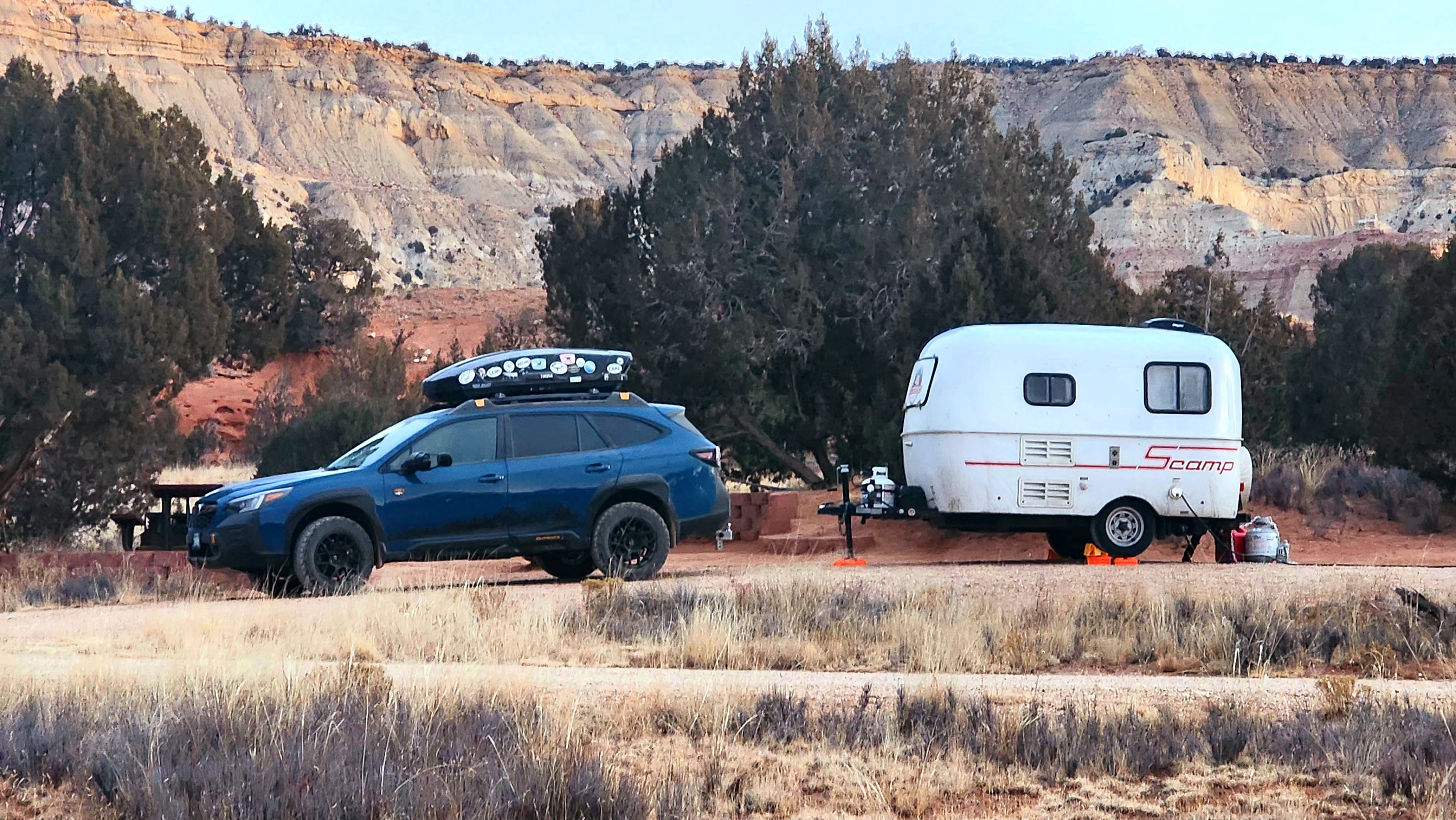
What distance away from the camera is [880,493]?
58.3ft

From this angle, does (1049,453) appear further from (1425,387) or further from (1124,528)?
(1425,387)

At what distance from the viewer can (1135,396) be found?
57.3 feet

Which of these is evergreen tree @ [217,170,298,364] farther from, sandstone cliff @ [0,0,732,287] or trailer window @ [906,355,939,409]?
sandstone cliff @ [0,0,732,287]

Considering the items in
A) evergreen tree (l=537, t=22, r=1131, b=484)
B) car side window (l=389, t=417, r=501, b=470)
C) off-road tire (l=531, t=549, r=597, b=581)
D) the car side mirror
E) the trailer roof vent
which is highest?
evergreen tree (l=537, t=22, r=1131, b=484)

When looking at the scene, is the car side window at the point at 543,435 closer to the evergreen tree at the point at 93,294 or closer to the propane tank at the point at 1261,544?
the propane tank at the point at 1261,544

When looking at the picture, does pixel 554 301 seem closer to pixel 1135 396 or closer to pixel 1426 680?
pixel 1135 396

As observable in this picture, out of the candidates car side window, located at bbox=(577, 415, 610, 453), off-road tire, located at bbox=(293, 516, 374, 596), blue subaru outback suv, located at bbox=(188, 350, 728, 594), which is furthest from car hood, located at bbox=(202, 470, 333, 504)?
car side window, located at bbox=(577, 415, 610, 453)

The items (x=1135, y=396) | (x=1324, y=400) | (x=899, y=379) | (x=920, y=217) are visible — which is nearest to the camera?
(x=1135, y=396)

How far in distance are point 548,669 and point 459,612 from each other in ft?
5.98

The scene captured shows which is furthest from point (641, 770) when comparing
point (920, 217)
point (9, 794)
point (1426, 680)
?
point (920, 217)

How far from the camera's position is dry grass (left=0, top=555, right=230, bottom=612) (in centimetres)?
1492

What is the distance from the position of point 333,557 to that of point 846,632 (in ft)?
17.0

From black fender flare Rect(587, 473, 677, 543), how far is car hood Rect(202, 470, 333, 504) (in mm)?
2252

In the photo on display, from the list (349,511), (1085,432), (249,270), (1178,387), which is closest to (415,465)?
(349,511)
